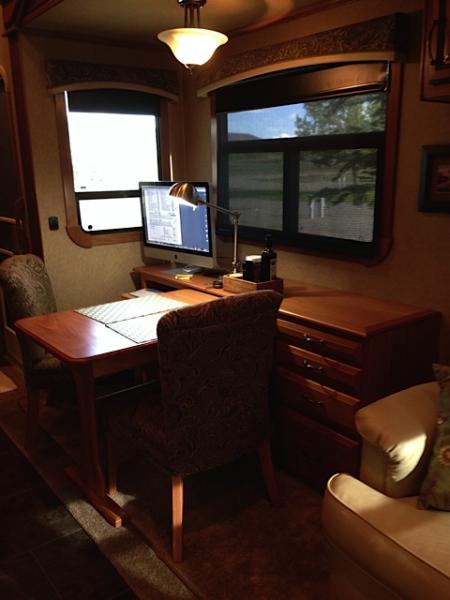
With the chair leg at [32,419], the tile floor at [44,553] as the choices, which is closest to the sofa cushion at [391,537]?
the tile floor at [44,553]

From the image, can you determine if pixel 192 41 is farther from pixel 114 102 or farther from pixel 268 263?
pixel 114 102

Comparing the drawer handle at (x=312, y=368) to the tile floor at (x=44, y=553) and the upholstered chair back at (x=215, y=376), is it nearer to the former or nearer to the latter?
the upholstered chair back at (x=215, y=376)

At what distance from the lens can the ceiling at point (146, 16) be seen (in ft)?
7.88

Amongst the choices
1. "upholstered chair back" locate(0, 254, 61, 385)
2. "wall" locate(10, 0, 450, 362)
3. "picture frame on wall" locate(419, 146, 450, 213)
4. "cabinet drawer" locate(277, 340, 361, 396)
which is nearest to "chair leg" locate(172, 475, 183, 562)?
"cabinet drawer" locate(277, 340, 361, 396)

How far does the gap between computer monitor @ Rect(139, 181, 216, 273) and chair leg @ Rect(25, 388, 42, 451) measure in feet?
3.61

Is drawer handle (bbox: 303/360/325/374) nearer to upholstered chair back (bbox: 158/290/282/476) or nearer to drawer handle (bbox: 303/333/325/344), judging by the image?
drawer handle (bbox: 303/333/325/344)

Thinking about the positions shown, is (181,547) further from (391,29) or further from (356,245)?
(391,29)

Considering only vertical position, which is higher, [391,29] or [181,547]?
[391,29]

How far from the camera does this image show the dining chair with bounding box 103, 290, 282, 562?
1.69 metres

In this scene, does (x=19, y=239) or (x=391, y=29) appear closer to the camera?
(x=391, y=29)

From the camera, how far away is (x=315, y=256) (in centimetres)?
269

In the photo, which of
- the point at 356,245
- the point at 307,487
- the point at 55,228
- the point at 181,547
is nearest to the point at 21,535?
the point at 181,547

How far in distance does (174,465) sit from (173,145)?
227cm

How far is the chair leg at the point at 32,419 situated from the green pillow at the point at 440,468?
6.15 ft
